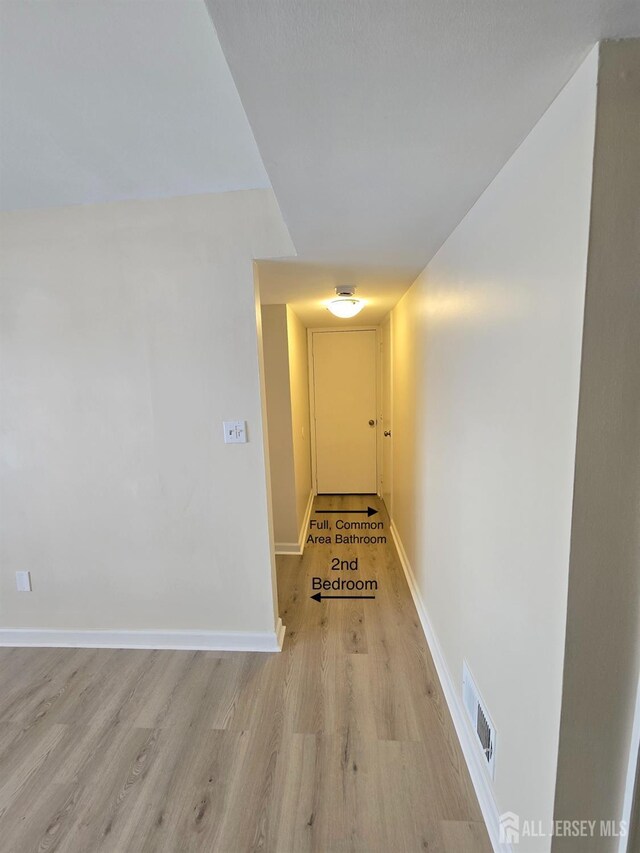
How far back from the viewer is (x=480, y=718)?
1.29 m

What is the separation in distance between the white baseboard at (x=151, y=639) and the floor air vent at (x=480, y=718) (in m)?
1.02

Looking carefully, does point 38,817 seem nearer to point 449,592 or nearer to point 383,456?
point 449,592

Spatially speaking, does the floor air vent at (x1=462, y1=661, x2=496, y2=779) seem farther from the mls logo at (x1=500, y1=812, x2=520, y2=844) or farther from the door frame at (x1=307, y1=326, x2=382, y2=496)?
the door frame at (x1=307, y1=326, x2=382, y2=496)

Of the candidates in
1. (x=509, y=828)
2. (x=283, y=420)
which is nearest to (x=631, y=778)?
(x=509, y=828)

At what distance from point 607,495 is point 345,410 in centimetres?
375

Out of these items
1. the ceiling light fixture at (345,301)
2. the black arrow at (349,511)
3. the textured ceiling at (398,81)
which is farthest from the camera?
the black arrow at (349,511)

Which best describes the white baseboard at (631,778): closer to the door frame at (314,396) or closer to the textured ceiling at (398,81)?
the textured ceiling at (398,81)

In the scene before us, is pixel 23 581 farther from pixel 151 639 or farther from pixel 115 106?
pixel 115 106

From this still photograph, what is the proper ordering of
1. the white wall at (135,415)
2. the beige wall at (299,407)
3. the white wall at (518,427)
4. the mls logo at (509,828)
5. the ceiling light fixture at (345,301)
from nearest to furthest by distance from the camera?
1. the white wall at (518,427)
2. the mls logo at (509,828)
3. the white wall at (135,415)
4. the ceiling light fixture at (345,301)
5. the beige wall at (299,407)

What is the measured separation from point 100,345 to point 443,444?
69.0 inches

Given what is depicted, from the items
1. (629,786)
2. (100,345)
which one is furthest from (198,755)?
(100,345)

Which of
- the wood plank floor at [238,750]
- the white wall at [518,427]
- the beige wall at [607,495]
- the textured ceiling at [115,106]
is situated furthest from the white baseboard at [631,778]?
the textured ceiling at [115,106]

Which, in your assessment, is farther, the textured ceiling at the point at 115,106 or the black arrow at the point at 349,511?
the black arrow at the point at 349,511

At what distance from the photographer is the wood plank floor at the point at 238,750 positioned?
1219 millimetres
